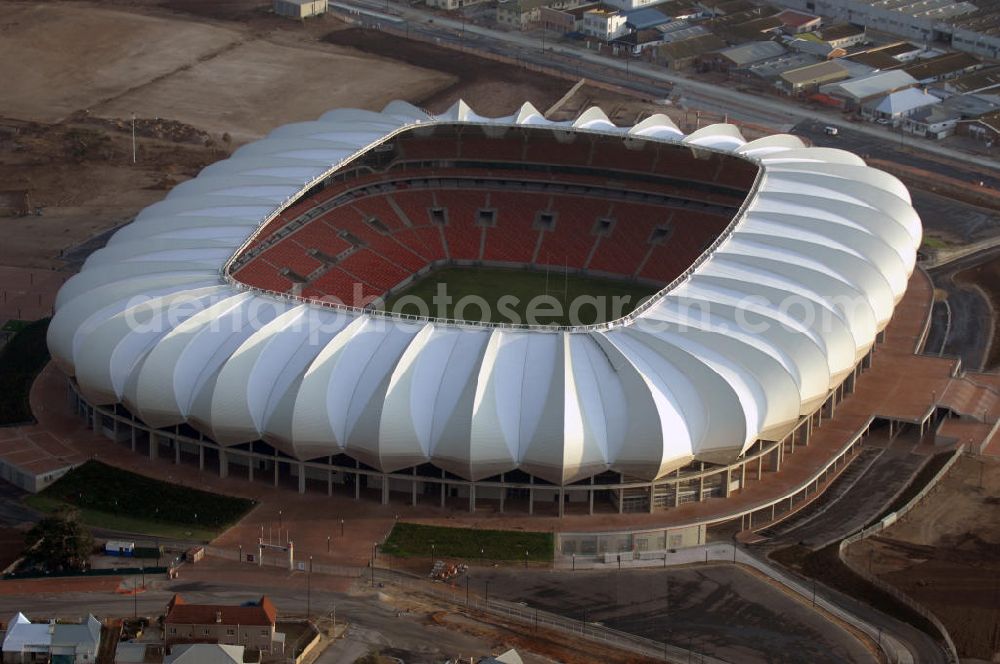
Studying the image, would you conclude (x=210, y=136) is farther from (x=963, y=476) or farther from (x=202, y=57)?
(x=963, y=476)

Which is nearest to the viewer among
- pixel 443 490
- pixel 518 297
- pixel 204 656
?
pixel 204 656

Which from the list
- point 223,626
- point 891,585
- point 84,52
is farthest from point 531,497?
point 84,52

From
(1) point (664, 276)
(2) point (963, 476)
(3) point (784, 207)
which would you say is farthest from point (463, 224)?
(2) point (963, 476)

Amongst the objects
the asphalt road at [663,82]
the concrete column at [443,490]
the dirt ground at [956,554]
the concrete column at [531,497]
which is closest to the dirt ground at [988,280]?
the asphalt road at [663,82]

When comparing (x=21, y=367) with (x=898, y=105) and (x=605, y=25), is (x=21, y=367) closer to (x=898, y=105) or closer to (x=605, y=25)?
(x=898, y=105)

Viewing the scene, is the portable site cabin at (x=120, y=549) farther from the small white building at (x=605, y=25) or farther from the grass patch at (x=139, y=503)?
the small white building at (x=605, y=25)

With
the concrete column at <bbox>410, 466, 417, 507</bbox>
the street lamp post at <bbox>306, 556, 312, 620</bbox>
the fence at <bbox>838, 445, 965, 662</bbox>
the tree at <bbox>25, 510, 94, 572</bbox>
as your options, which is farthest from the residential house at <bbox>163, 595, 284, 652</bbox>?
the fence at <bbox>838, 445, 965, 662</bbox>
